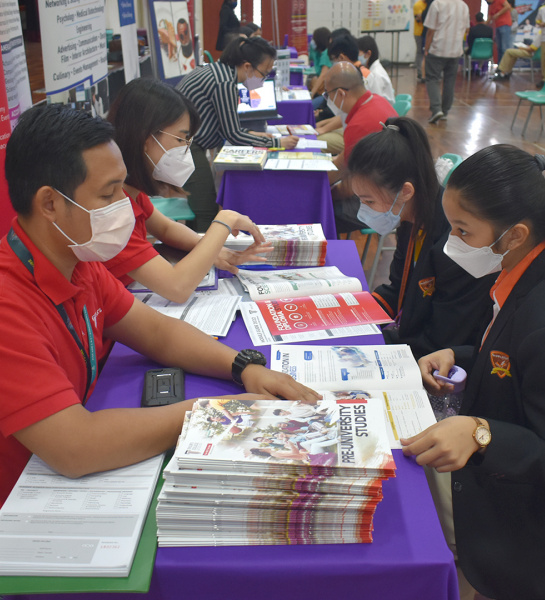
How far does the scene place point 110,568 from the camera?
2.42 ft

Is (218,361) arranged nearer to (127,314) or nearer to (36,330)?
(127,314)

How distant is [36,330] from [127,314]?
378 millimetres

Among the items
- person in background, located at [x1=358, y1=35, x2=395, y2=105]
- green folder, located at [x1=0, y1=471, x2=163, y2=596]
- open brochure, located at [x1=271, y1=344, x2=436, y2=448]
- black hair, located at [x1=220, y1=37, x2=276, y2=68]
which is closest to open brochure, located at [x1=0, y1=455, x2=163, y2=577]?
green folder, located at [x1=0, y1=471, x2=163, y2=596]

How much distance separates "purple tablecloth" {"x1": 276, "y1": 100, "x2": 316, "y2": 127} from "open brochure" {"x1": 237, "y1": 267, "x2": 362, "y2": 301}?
11.0ft

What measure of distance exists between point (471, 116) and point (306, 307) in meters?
7.56

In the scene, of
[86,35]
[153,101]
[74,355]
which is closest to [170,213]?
[86,35]

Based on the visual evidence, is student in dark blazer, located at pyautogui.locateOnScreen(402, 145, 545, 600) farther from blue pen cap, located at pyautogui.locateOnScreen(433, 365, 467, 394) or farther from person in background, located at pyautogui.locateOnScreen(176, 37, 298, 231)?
person in background, located at pyautogui.locateOnScreen(176, 37, 298, 231)

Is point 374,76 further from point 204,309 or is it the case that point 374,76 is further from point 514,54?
point 514,54

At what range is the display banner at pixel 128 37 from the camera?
10.7 ft

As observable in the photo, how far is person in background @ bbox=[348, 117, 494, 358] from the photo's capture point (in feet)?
5.56

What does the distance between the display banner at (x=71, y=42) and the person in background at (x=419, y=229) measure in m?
1.24

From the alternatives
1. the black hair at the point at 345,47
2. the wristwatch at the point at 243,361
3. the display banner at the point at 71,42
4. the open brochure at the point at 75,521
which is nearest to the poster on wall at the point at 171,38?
the black hair at the point at 345,47

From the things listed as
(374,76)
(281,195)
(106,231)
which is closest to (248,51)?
(281,195)

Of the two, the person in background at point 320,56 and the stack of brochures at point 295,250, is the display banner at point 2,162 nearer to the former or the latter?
the stack of brochures at point 295,250
